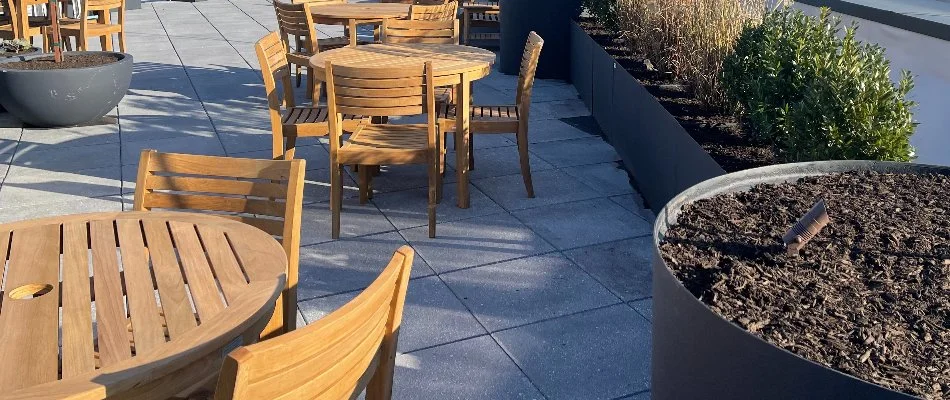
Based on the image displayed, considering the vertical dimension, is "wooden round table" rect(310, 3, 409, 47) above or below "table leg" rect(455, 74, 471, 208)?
above

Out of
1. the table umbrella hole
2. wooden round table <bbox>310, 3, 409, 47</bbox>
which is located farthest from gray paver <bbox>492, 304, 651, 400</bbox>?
wooden round table <bbox>310, 3, 409, 47</bbox>

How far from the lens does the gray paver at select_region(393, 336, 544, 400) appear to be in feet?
11.3

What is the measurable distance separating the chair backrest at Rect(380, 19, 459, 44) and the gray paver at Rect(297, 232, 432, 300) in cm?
233

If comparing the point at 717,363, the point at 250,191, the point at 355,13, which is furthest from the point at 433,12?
the point at 717,363

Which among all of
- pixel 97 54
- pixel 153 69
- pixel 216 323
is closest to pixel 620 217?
pixel 216 323

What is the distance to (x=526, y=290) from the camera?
432 centimetres

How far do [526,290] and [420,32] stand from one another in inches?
126

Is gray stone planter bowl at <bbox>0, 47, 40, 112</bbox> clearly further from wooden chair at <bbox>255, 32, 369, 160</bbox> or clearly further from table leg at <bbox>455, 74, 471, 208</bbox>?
table leg at <bbox>455, 74, 471, 208</bbox>

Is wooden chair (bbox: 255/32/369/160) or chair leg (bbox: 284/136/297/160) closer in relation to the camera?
wooden chair (bbox: 255/32/369/160)

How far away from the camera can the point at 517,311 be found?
13.5 ft

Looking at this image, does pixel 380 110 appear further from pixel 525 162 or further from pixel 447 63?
pixel 525 162

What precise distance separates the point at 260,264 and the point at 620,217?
3.15 meters

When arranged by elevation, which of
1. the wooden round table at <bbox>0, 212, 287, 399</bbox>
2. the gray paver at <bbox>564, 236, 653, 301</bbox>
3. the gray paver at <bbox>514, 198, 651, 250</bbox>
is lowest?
the gray paver at <bbox>564, 236, 653, 301</bbox>

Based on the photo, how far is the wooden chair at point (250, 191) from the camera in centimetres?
291
